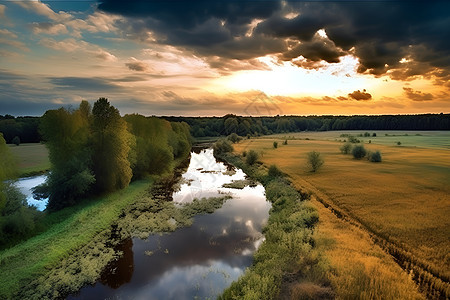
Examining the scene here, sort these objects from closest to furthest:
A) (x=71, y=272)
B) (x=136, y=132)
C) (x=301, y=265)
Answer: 1. (x=301, y=265)
2. (x=71, y=272)
3. (x=136, y=132)

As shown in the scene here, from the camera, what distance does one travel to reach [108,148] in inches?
1300

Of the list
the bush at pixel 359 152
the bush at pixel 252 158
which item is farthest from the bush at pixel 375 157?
the bush at pixel 252 158

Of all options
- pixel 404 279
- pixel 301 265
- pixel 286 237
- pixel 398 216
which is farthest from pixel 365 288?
pixel 398 216

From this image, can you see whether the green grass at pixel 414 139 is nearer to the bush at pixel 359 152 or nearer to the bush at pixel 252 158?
the bush at pixel 359 152

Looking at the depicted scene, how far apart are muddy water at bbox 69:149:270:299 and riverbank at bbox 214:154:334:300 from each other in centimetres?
137

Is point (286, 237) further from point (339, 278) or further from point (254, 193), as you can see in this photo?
point (254, 193)

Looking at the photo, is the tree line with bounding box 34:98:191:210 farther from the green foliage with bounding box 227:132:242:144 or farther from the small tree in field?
the green foliage with bounding box 227:132:242:144

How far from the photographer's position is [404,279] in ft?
44.9

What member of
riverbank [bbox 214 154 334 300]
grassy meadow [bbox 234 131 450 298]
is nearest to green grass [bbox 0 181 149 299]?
riverbank [bbox 214 154 334 300]

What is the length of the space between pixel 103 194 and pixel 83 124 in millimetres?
9486

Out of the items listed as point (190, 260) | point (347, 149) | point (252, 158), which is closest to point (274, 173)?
point (252, 158)

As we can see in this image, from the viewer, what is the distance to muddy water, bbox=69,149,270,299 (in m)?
15.6

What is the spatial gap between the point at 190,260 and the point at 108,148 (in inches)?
795

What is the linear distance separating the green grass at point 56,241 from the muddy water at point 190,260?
3.43 m
